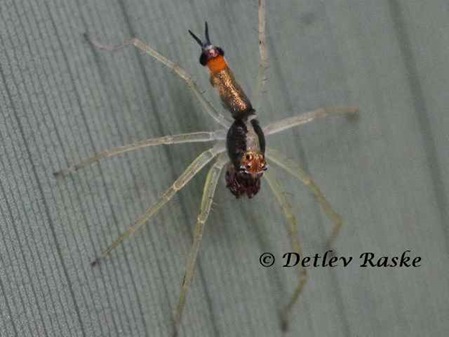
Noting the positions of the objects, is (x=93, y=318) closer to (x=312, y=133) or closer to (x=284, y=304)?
(x=284, y=304)

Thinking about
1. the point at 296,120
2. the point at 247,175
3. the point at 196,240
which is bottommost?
the point at 196,240

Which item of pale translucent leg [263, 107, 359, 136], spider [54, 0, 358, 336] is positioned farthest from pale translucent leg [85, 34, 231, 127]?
pale translucent leg [263, 107, 359, 136]

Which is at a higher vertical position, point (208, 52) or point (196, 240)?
point (208, 52)

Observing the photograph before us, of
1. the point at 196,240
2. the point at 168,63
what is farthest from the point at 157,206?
the point at 168,63

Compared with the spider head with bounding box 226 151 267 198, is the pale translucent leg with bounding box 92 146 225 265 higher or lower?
lower

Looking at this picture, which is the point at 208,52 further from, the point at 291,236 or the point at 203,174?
the point at 291,236

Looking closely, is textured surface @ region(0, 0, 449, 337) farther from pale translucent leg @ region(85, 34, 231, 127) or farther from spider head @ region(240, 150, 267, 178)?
spider head @ region(240, 150, 267, 178)

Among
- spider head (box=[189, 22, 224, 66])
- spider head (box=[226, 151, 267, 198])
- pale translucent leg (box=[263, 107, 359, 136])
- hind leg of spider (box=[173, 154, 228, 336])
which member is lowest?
hind leg of spider (box=[173, 154, 228, 336])
